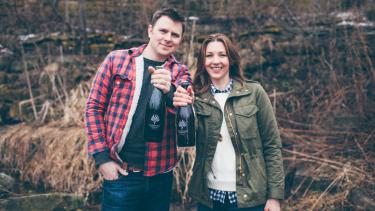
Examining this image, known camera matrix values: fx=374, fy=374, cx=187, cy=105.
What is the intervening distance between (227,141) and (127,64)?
34.3 inches

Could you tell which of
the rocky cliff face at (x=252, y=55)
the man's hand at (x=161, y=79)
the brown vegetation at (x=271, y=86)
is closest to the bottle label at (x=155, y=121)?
the man's hand at (x=161, y=79)

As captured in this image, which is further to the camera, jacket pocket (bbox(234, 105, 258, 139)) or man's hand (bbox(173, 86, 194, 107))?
jacket pocket (bbox(234, 105, 258, 139))

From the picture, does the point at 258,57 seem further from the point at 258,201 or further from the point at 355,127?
the point at 258,201

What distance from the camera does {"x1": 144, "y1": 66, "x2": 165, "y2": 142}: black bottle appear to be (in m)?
2.47

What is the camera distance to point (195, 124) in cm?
265

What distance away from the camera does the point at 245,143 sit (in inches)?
101

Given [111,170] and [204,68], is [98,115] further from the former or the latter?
[204,68]

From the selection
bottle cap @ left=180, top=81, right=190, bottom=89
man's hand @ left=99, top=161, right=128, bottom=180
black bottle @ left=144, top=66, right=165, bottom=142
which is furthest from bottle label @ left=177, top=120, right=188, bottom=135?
man's hand @ left=99, top=161, right=128, bottom=180

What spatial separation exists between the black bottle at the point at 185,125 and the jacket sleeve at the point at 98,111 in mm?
499

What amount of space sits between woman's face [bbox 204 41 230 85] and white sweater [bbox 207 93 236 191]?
35 cm

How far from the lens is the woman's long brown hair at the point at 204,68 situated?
2.67 meters

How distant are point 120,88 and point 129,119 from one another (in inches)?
8.8

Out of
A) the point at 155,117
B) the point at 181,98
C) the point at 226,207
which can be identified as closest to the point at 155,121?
the point at 155,117

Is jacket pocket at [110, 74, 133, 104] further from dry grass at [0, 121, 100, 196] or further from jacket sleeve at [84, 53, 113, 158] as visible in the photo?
dry grass at [0, 121, 100, 196]
